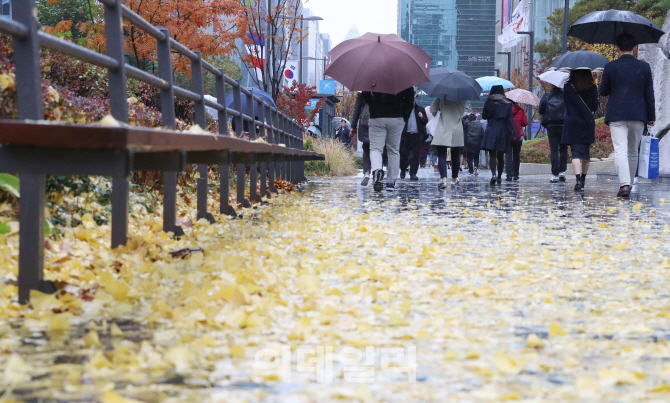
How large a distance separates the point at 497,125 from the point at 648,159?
9.97 feet

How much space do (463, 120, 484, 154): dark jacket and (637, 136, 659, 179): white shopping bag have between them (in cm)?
833

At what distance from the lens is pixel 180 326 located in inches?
114

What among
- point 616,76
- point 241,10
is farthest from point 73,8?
point 616,76

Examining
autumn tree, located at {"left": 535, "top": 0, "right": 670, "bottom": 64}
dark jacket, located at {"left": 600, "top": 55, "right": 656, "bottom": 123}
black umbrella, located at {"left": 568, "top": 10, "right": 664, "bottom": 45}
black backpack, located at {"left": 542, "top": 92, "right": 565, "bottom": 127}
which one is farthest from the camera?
autumn tree, located at {"left": 535, "top": 0, "right": 670, "bottom": 64}

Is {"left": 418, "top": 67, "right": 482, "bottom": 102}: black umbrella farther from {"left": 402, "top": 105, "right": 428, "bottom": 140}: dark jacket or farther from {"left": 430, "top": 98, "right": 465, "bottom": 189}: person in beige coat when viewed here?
{"left": 402, "top": 105, "right": 428, "bottom": 140}: dark jacket

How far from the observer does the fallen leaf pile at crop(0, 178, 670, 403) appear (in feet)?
7.50

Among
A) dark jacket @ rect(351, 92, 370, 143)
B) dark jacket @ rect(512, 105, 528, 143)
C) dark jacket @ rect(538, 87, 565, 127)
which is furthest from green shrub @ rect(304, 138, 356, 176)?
dark jacket @ rect(538, 87, 565, 127)

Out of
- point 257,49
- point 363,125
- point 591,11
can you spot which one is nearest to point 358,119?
point 363,125

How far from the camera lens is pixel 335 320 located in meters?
3.08

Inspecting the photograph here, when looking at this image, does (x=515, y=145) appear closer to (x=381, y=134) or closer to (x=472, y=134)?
(x=472, y=134)

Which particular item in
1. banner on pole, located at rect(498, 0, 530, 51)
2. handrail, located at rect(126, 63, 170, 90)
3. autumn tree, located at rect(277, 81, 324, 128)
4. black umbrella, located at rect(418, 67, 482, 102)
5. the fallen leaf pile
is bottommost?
the fallen leaf pile

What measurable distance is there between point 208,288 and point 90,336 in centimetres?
82

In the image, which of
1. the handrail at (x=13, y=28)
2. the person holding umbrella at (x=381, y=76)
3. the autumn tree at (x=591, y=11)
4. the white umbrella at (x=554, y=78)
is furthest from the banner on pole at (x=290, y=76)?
the handrail at (x=13, y=28)

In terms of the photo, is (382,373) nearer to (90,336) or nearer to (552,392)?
(552,392)
